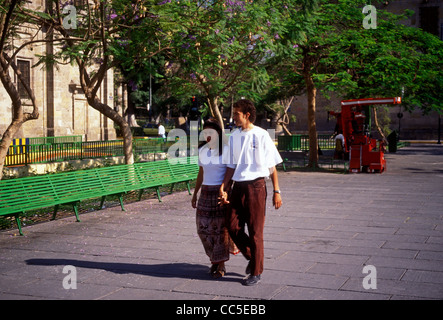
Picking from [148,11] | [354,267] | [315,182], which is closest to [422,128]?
[315,182]

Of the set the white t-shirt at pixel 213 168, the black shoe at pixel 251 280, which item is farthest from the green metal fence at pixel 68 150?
the black shoe at pixel 251 280

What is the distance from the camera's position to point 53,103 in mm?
→ 33375

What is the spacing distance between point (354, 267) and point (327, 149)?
2789cm

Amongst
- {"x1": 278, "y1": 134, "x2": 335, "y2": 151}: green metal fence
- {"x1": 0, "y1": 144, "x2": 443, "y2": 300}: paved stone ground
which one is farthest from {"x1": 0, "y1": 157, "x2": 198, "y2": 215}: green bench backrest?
{"x1": 278, "y1": 134, "x2": 335, "y2": 151}: green metal fence

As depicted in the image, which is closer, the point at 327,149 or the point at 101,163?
the point at 101,163

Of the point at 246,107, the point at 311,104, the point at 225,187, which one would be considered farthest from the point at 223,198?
the point at 311,104

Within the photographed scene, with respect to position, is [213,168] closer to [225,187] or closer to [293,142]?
[225,187]

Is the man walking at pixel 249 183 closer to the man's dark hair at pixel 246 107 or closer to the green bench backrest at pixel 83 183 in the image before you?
the man's dark hair at pixel 246 107

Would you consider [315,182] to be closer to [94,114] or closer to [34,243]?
[34,243]

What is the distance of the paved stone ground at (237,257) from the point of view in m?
6.23

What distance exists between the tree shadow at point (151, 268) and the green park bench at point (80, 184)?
189 centimetres

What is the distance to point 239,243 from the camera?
6.60 metres
